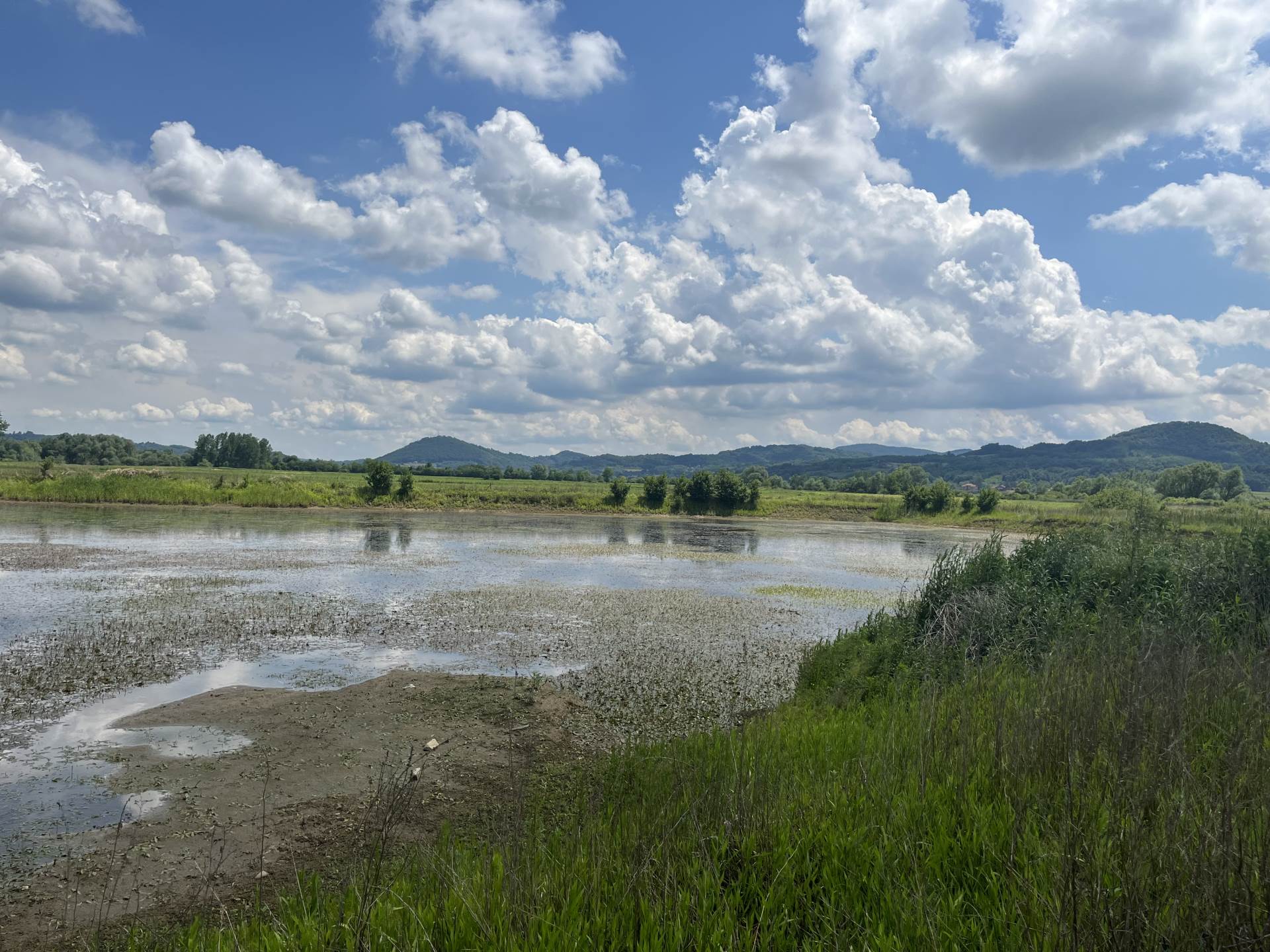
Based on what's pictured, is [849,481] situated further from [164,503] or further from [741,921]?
[741,921]

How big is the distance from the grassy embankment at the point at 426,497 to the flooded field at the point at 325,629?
21513 mm

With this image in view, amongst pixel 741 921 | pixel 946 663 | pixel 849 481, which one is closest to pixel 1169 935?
pixel 741 921

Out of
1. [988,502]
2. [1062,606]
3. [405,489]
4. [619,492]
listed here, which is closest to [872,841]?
[1062,606]

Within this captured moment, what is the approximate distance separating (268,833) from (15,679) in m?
8.75

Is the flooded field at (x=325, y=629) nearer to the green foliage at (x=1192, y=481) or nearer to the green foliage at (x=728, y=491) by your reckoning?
the green foliage at (x=728, y=491)

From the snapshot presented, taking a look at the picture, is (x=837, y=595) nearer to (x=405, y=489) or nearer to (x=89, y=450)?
(x=405, y=489)

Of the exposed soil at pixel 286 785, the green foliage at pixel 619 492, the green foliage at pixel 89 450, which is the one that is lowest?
the exposed soil at pixel 286 785

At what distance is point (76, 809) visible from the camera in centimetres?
791

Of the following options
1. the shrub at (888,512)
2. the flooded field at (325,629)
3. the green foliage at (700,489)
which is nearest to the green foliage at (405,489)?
the flooded field at (325,629)

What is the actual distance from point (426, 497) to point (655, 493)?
87.4ft

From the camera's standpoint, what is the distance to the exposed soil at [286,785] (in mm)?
6102

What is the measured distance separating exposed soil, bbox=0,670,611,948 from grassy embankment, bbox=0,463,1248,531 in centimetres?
4802

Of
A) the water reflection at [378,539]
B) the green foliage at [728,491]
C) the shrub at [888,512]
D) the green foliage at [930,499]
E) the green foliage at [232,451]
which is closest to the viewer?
the water reflection at [378,539]

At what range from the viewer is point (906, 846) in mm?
4312
